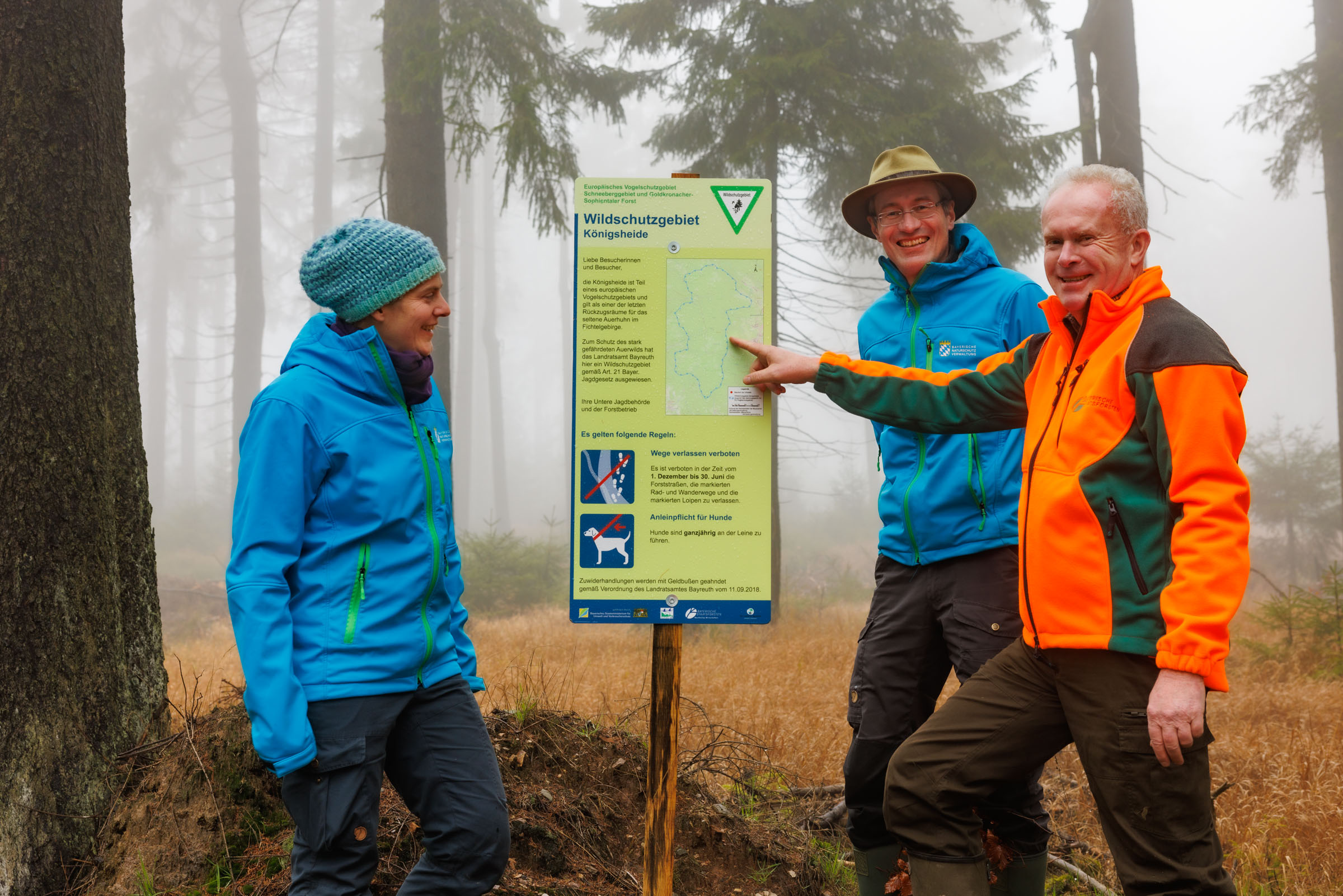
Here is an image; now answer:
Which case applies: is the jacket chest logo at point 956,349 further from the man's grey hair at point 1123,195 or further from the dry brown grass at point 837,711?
the dry brown grass at point 837,711

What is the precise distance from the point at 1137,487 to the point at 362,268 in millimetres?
2045

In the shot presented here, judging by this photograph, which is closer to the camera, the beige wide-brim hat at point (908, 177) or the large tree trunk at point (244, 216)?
the beige wide-brim hat at point (908, 177)

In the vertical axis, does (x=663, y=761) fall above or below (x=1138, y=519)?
below

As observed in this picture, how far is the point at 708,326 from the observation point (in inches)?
111

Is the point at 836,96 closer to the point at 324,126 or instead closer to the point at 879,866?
the point at 879,866

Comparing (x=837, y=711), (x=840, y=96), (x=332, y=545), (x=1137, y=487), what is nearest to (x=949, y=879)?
(x=1137, y=487)

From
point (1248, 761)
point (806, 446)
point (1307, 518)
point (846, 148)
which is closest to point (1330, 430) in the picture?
point (806, 446)

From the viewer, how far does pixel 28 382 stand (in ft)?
10.2

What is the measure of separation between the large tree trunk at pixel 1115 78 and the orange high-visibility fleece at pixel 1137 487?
8125 millimetres

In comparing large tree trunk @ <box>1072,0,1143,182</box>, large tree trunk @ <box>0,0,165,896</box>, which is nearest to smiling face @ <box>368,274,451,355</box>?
large tree trunk @ <box>0,0,165,896</box>

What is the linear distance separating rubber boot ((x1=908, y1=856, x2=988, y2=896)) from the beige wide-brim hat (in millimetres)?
2003

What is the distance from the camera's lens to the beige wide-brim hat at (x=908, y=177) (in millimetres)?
3102

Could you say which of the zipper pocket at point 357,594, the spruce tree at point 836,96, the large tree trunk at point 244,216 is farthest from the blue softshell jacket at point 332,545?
the large tree trunk at point 244,216

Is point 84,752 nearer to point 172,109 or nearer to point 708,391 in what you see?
point 708,391
